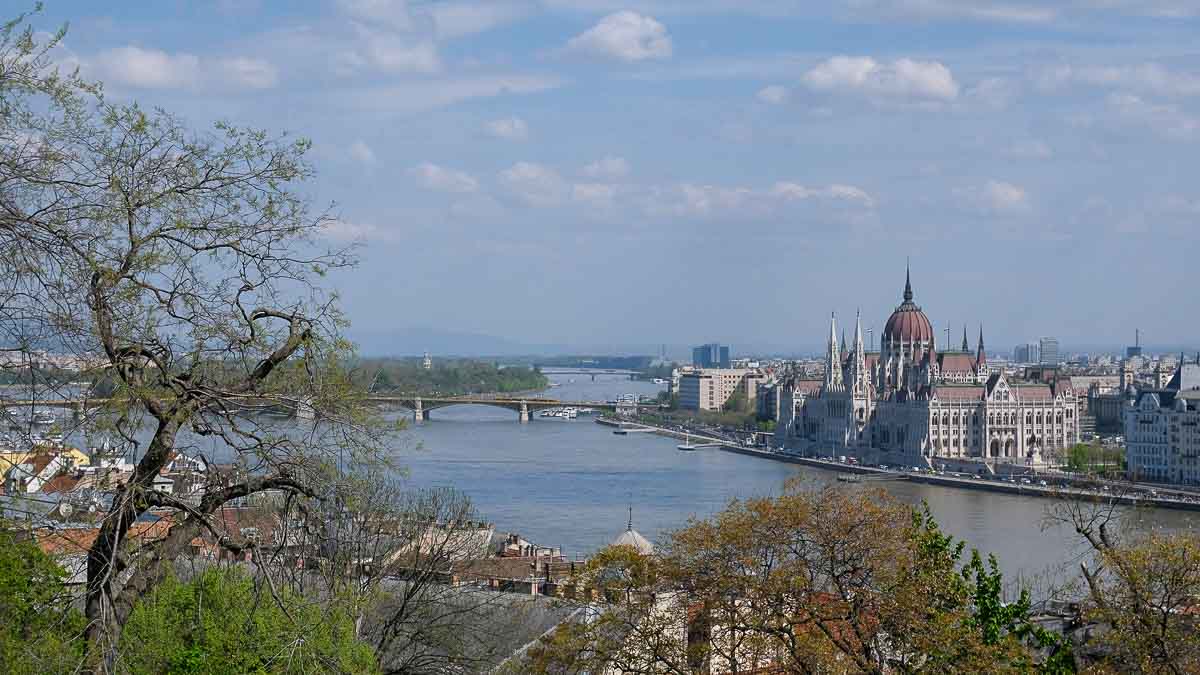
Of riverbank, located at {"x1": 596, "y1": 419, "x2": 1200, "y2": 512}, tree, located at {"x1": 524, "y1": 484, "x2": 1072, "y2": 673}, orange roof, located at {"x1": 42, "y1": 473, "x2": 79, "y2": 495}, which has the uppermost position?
orange roof, located at {"x1": 42, "y1": 473, "x2": 79, "y2": 495}

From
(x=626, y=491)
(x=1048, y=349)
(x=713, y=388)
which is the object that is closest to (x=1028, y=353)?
(x=1048, y=349)

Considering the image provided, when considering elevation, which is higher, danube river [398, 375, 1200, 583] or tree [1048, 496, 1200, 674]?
tree [1048, 496, 1200, 674]

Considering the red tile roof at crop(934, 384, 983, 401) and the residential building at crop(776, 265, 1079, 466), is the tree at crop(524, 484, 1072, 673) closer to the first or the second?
the residential building at crop(776, 265, 1079, 466)

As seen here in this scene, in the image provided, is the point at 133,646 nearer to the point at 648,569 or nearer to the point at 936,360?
the point at 648,569

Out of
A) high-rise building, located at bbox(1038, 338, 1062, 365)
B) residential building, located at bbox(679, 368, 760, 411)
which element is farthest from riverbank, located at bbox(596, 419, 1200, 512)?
high-rise building, located at bbox(1038, 338, 1062, 365)

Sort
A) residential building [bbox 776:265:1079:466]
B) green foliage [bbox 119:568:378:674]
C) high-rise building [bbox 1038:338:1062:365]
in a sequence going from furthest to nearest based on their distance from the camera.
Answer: high-rise building [bbox 1038:338:1062:365], residential building [bbox 776:265:1079:466], green foliage [bbox 119:568:378:674]

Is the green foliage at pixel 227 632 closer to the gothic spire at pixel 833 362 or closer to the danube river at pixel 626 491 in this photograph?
the danube river at pixel 626 491

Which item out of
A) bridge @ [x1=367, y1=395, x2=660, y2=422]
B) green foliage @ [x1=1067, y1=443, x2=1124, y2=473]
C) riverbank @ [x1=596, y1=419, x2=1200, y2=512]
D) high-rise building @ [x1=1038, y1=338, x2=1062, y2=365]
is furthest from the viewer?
high-rise building @ [x1=1038, y1=338, x2=1062, y2=365]

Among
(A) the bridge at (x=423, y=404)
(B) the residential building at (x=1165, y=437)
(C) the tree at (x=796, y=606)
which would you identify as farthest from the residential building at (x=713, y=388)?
(C) the tree at (x=796, y=606)
